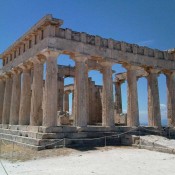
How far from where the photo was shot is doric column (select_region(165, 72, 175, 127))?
25.4 m

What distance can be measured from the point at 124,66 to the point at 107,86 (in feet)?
9.59

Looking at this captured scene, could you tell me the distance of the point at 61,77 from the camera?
29703 mm

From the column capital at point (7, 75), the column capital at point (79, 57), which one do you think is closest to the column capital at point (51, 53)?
the column capital at point (79, 57)

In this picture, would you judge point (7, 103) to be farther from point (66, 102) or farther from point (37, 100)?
point (66, 102)

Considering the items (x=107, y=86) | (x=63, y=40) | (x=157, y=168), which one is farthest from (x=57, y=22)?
(x=157, y=168)

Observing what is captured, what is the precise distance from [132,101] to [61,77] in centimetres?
1021

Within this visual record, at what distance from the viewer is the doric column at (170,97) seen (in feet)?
83.4

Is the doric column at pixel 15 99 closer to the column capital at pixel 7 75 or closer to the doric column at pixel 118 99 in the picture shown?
the column capital at pixel 7 75

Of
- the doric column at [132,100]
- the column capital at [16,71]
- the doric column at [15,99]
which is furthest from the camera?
the doric column at [15,99]

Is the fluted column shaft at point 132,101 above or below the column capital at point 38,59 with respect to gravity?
below

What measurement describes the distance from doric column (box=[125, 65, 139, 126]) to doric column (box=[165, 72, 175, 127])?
4779 millimetres

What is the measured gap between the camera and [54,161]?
1270 cm

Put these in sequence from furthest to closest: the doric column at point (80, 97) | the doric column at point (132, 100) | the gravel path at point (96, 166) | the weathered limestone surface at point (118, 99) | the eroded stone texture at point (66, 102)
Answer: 1. the eroded stone texture at point (66, 102)
2. the weathered limestone surface at point (118, 99)
3. the doric column at point (132, 100)
4. the doric column at point (80, 97)
5. the gravel path at point (96, 166)

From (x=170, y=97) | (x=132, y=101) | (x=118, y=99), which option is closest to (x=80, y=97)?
(x=132, y=101)
